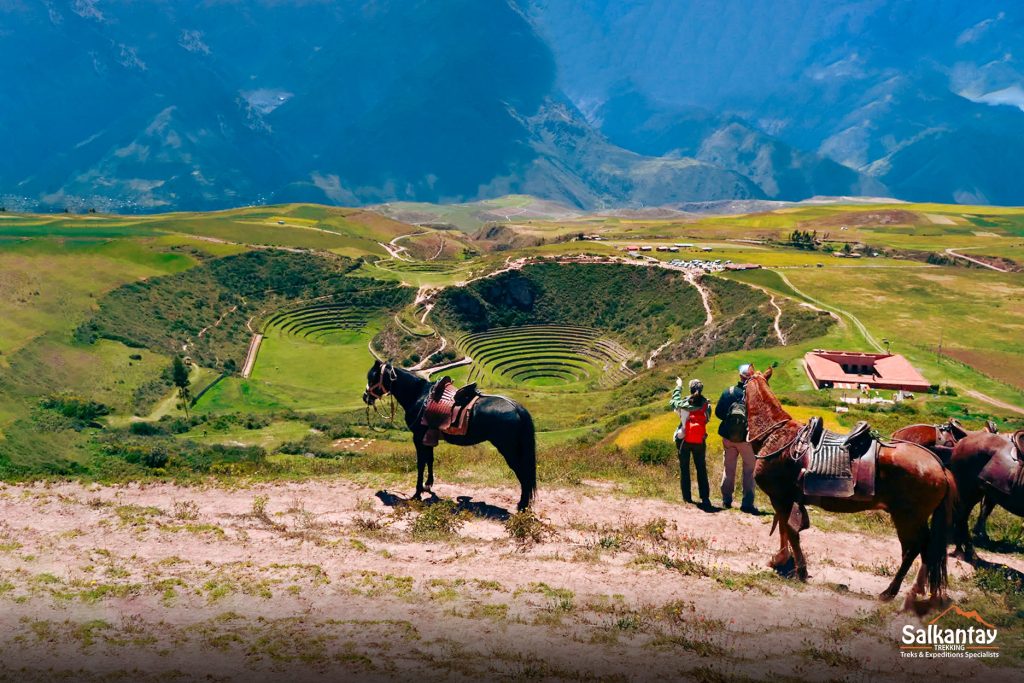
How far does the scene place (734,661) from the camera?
9.62 metres

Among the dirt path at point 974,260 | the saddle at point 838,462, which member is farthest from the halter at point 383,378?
the dirt path at point 974,260

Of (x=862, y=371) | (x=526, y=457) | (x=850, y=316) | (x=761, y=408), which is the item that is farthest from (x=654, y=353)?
(x=761, y=408)

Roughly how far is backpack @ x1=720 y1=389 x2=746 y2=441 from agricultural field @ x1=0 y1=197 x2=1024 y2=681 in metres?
2.30

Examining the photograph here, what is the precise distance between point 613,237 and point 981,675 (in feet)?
390

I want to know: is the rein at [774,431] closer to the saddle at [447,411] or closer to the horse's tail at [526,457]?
the horse's tail at [526,457]

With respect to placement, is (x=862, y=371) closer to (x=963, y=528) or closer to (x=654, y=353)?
(x=654, y=353)

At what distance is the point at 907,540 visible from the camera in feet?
37.4

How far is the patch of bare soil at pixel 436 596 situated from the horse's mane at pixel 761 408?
292 centimetres

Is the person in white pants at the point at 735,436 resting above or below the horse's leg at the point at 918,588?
above

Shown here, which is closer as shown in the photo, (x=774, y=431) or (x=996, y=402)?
(x=774, y=431)

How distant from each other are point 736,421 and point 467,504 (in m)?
7.45

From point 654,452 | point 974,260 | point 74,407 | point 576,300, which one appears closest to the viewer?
point 654,452

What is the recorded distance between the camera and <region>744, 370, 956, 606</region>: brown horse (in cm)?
1102

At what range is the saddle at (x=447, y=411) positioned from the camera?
16859mm
